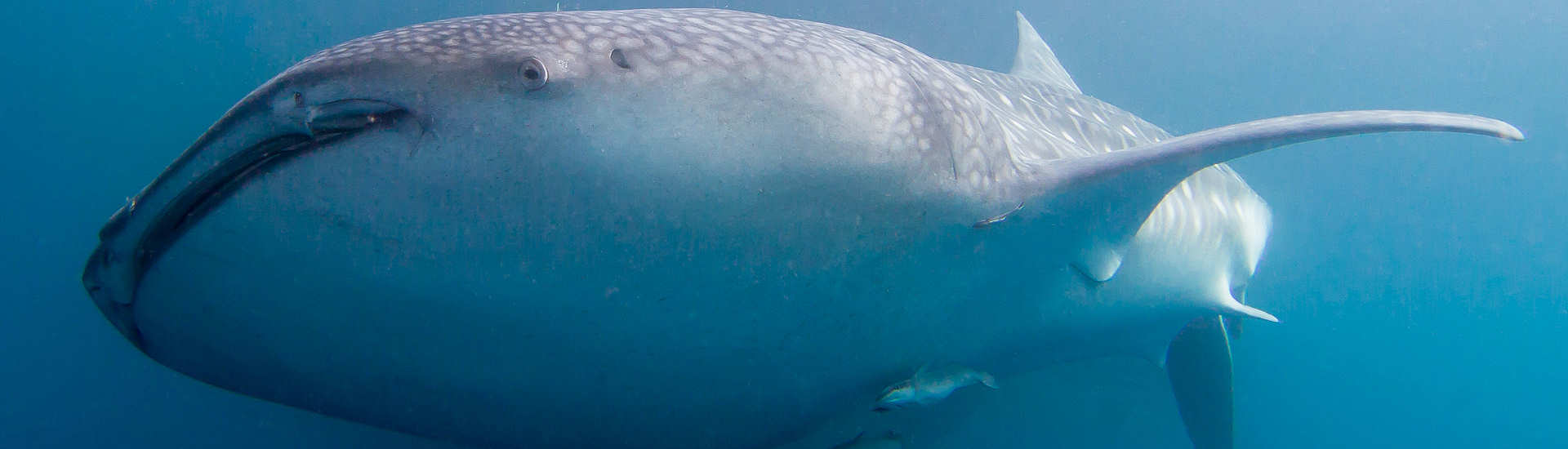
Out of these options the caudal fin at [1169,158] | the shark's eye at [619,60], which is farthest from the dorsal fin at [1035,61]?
the shark's eye at [619,60]

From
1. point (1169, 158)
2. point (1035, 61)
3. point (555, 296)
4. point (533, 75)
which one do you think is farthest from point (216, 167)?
point (1035, 61)

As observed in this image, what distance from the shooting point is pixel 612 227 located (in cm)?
152

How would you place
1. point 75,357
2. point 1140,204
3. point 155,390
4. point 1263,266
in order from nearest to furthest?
point 1140,204 < point 155,390 < point 75,357 < point 1263,266

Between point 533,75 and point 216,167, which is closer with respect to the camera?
point 216,167

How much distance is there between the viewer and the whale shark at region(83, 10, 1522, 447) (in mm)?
1263

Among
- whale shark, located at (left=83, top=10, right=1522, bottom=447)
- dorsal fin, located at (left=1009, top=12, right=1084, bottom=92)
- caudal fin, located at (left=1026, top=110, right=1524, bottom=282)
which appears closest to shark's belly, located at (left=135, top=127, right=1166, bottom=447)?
whale shark, located at (left=83, top=10, right=1522, bottom=447)

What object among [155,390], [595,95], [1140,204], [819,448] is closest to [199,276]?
[595,95]

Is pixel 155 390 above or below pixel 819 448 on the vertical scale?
below

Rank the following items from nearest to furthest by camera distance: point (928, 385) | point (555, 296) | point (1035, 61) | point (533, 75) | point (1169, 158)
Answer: point (533, 75) → point (555, 296) → point (1169, 158) → point (928, 385) → point (1035, 61)

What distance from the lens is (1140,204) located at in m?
2.58

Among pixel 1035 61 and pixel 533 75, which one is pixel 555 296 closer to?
pixel 533 75

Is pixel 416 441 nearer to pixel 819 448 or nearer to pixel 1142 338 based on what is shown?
pixel 819 448

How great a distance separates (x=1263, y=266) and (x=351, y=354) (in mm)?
17156

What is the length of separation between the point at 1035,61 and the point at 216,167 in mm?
6977
